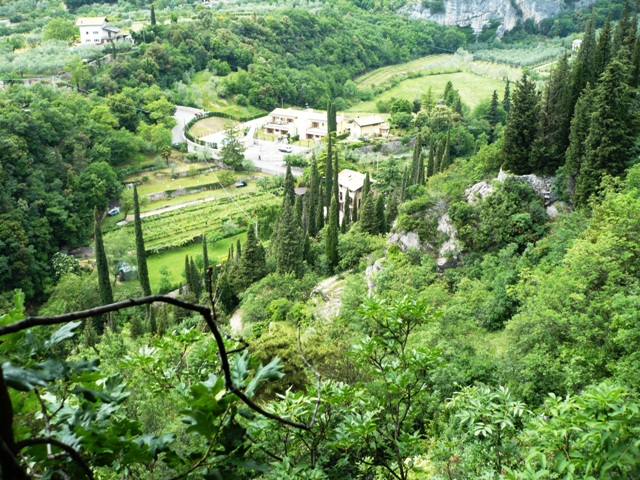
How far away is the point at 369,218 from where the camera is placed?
3362cm

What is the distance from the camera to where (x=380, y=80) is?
299 feet

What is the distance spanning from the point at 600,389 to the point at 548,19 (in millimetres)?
116040

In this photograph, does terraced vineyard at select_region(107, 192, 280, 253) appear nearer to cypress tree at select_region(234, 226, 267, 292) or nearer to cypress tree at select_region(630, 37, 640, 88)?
cypress tree at select_region(234, 226, 267, 292)

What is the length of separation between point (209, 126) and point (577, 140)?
53.0 meters

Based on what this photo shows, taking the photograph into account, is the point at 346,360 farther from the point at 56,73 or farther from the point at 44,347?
the point at 56,73

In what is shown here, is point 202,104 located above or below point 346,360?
below

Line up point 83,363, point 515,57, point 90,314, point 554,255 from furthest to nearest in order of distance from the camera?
point 515,57 → point 554,255 → point 83,363 → point 90,314

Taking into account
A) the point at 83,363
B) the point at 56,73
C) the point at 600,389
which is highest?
the point at 83,363

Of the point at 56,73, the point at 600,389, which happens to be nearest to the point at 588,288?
the point at 600,389

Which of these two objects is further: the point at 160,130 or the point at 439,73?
the point at 439,73

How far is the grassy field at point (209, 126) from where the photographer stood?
65625mm

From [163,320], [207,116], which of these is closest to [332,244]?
[163,320]

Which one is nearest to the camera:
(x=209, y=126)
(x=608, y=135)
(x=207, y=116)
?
(x=608, y=135)

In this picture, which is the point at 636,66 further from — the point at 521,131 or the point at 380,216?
the point at 380,216
